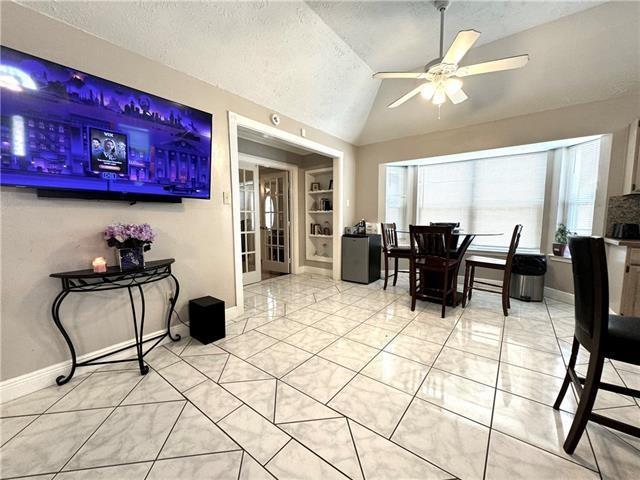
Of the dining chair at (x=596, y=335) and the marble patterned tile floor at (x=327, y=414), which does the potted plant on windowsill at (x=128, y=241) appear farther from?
the dining chair at (x=596, y=335)

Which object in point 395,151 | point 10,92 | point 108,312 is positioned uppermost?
point 395,151

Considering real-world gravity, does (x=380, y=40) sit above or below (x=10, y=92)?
above

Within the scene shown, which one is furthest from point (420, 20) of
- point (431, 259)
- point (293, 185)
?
point (293, 185)

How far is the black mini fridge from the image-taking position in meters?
4.07

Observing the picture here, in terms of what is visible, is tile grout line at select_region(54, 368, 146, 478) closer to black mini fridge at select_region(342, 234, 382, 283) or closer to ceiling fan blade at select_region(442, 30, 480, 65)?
black mini fridge at select_region(342, 234, 382, 283)

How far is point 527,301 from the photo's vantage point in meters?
3.28

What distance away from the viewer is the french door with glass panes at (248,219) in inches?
158

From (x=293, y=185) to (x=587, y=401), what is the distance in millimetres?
4376

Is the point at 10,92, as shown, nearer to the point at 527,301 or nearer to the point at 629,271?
the point at 629,271

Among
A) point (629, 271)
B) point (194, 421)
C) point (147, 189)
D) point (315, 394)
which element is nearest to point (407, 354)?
point (315, 394)

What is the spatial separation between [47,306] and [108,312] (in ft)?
1.14

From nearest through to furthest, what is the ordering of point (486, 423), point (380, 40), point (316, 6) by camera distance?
point (486, 423) < point (316, 6) < point (380, 40)

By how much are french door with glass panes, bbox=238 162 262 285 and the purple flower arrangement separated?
83.1 inches

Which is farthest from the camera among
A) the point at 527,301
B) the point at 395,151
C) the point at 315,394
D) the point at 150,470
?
the point at 395,151
